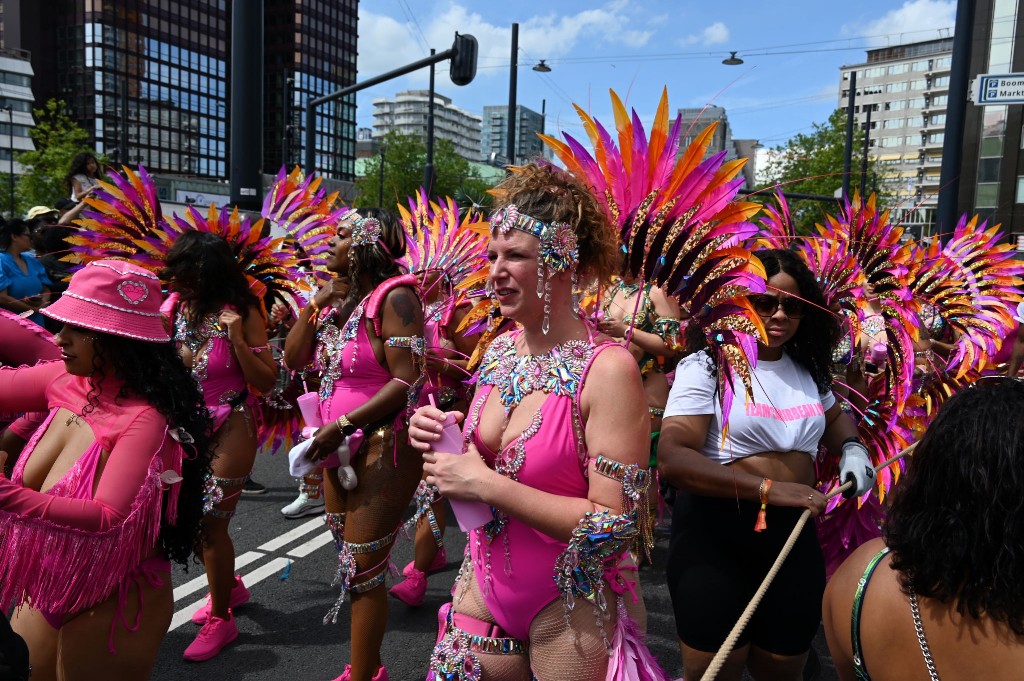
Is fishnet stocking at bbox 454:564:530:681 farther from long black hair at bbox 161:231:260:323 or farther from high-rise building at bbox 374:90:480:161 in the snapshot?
high-rise building at bbox 374:90:480:161

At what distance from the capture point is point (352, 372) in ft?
10.5

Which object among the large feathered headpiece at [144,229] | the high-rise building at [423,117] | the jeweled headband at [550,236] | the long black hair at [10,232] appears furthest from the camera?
the high-rise building at [423,117]

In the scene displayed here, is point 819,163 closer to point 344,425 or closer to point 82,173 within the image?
point 82,173

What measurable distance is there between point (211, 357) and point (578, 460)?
95.3 inches

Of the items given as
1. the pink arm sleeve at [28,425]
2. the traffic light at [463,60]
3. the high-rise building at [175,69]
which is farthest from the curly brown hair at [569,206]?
the high-rise building at [175,69]

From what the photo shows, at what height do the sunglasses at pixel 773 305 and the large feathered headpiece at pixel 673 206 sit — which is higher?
the large feathered headpiece at pixel 673 206

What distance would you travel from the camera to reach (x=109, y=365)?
6.83 ft

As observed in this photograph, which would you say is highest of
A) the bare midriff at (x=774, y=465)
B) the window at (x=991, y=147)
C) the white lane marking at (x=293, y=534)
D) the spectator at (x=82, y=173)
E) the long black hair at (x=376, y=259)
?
the window at (x=991, y=147)

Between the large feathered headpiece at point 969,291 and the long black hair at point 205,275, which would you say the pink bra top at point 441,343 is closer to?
the long black hair at point 205,275

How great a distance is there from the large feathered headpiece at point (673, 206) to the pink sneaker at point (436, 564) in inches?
105

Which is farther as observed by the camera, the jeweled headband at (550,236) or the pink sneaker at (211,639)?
the pink sneaker at (211,639)

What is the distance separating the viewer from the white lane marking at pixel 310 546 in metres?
4.75

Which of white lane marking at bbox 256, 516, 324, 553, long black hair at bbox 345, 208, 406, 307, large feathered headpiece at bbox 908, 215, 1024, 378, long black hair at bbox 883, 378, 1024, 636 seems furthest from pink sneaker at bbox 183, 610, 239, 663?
large feathered headpiece at bbox 908, 215, 1024, 378

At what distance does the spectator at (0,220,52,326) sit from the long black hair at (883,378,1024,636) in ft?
20.9
